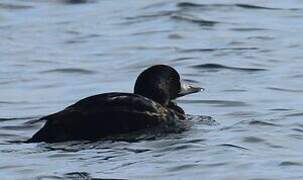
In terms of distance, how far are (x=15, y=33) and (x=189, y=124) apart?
908cm

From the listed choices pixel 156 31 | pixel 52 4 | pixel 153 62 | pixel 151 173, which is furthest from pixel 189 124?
pixel 52 4

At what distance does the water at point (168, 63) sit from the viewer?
13578 millimetres

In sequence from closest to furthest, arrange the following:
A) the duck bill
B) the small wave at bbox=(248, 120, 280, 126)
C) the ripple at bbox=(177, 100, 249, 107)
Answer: the small wave at bbox=(248, 120, 280, 126), the duck bill, the ripple at bbox=(177, 100, 249, 107)

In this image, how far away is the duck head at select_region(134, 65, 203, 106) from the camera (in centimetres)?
1593

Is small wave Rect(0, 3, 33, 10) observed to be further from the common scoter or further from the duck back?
the duck back

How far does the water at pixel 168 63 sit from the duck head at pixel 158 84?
520 millimetres

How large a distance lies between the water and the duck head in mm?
520

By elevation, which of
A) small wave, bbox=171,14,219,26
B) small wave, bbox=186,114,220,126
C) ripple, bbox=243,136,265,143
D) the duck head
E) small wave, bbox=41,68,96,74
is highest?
the duck head

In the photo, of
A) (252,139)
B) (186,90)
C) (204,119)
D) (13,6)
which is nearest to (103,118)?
(252,139)

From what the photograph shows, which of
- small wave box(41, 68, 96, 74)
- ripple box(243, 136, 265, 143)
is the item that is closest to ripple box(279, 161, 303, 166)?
ripple box(243, 136, 265, 143)

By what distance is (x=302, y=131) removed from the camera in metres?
15.3

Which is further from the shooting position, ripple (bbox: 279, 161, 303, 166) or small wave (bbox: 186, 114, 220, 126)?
small wave (bbox: 186, 114, 220, 126)

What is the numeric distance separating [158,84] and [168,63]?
5.14 metres

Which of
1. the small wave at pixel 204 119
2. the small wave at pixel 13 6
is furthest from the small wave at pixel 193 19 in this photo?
the small wave at pixel 204 119
